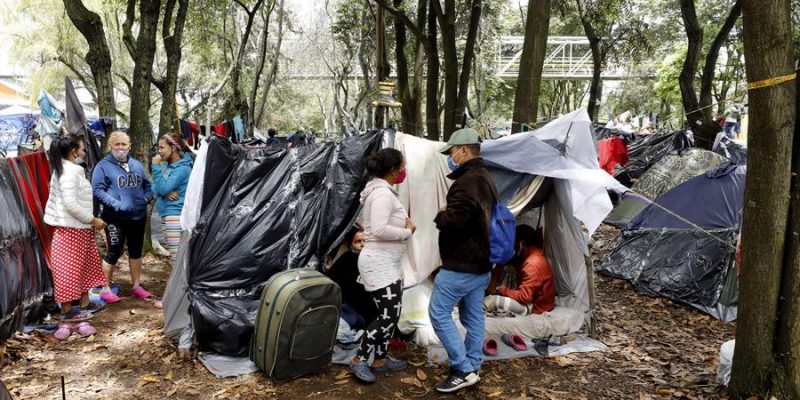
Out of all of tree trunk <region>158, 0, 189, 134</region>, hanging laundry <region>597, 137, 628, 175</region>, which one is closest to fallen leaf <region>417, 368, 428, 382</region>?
tree trunk <region>158, 0, 189, 134</region>

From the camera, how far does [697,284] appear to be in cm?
586

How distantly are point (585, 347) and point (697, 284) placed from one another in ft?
7.00

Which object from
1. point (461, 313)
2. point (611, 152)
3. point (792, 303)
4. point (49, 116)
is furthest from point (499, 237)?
point (611, 152)

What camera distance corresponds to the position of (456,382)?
3.72m

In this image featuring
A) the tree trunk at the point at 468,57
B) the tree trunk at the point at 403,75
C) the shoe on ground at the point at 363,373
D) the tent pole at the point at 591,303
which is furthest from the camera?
A: the tree trunk at the point at 403,75

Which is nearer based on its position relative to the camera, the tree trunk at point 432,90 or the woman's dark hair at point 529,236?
the woman's dark hair at point 529,236

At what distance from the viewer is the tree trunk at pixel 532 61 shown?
7.57 metres

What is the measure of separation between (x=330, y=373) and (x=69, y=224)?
275 centimetres

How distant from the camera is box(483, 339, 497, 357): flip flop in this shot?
4389mm

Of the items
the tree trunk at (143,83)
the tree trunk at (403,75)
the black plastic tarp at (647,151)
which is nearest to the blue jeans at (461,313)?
the tree trunk at (143,83)

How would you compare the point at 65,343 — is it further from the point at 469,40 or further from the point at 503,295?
the point at 469,40

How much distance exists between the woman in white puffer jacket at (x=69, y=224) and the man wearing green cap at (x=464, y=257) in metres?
3.17

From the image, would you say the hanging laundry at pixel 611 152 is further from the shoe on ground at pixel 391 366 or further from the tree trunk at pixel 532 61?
the shoe on ground at pixel 391 366

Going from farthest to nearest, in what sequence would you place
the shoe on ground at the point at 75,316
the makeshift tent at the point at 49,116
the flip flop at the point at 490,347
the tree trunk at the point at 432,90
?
the tree trunk at the point at 432,90 < the makeshift tent at the point at 49,116 < the shoe on ground at the point at 75,316 < the flip flop at the point at 490,347
